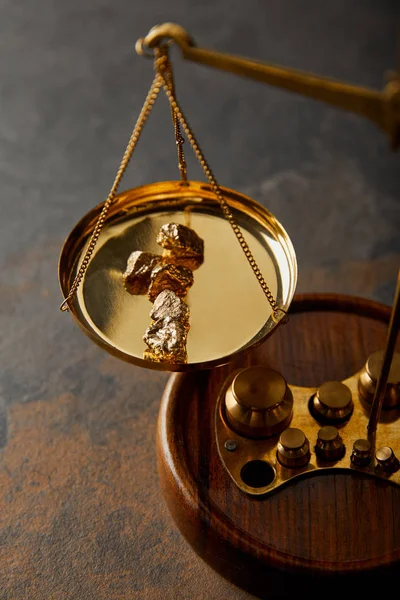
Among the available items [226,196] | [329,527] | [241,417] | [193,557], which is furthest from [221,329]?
[193,557]

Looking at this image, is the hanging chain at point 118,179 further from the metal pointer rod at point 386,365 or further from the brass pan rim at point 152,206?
the metal pointer rod at point 386,365

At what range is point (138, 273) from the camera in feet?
5.65

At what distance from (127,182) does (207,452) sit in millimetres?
1288

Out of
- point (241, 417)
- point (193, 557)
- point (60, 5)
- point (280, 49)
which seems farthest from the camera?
point (60, 5)

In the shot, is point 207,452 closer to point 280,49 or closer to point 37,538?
point 37,538

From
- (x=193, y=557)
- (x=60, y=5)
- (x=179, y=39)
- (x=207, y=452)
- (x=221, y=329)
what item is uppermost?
(x=60, y=5)

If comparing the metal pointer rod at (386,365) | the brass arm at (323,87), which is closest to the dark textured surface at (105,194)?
the metal pointer rod at (386,365)

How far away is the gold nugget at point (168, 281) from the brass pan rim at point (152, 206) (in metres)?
0.17

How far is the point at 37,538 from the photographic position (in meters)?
1.93

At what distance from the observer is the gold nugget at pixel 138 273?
172 cm

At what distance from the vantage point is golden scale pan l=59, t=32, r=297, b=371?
1.61m

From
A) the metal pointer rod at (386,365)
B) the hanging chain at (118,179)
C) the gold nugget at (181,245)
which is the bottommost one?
the metal pointer rod at (386,365)

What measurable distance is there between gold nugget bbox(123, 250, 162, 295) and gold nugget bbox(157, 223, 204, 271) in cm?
5

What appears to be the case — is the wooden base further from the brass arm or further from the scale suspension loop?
the brass arm
